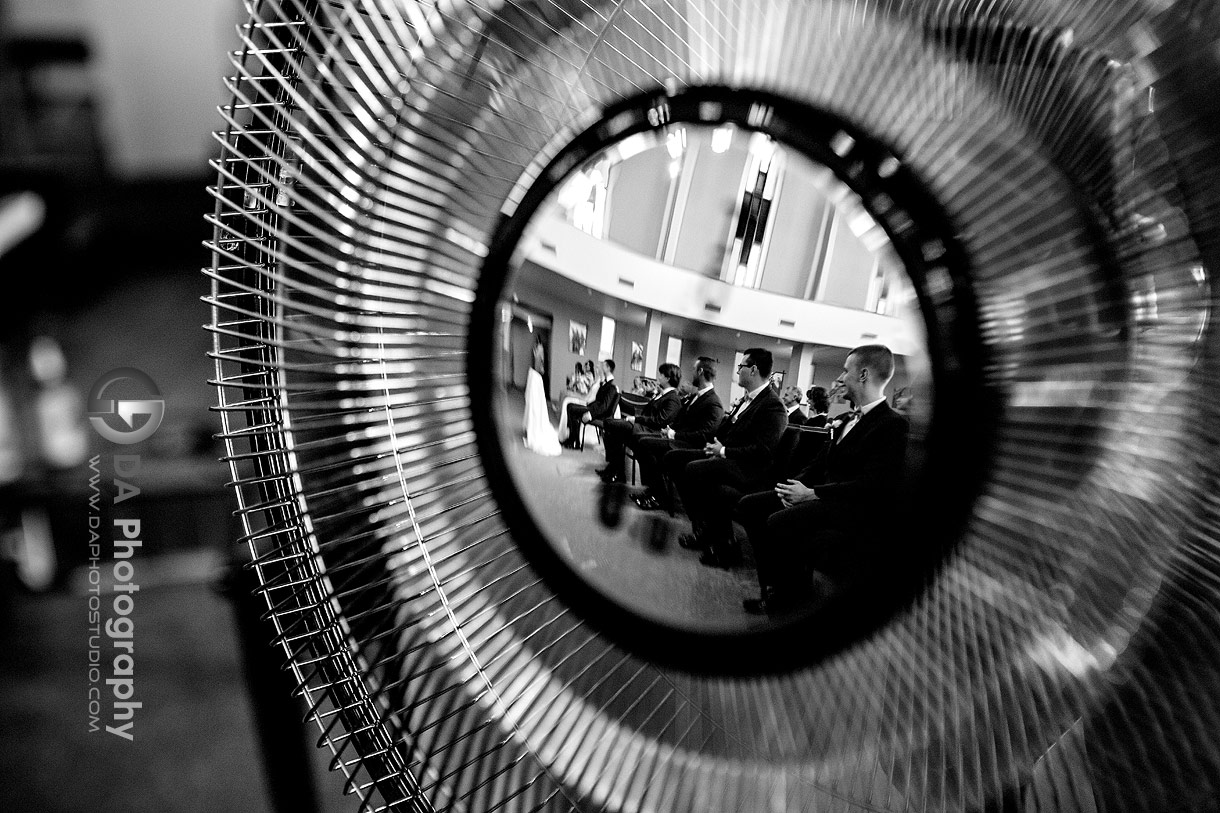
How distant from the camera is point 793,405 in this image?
32 centimetres

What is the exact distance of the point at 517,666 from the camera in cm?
39

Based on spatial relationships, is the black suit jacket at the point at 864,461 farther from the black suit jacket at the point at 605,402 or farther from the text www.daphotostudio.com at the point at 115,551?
the text www.daphotostudio.com at the point at 115,551

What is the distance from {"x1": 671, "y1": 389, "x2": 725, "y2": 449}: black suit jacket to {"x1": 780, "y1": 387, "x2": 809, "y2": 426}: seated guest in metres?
0.03

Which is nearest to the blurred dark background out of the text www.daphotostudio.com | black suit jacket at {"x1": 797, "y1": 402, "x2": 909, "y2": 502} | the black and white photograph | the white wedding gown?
the text www.daphotostudio.com

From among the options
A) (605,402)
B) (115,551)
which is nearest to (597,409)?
(605,402)

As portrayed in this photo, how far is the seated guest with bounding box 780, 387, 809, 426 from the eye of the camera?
0.32 m

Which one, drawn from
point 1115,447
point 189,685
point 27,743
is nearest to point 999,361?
point 1115,447

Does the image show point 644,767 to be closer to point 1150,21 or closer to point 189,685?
point 1150,21

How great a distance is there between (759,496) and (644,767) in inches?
7.4

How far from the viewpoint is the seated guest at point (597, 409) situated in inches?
13.2

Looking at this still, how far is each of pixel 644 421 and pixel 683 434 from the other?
2cm

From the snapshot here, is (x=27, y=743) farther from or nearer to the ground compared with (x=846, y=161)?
nearer to the ground

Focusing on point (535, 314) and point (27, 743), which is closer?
point (535, 314)

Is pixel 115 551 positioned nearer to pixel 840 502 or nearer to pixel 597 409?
pixel 597 409
